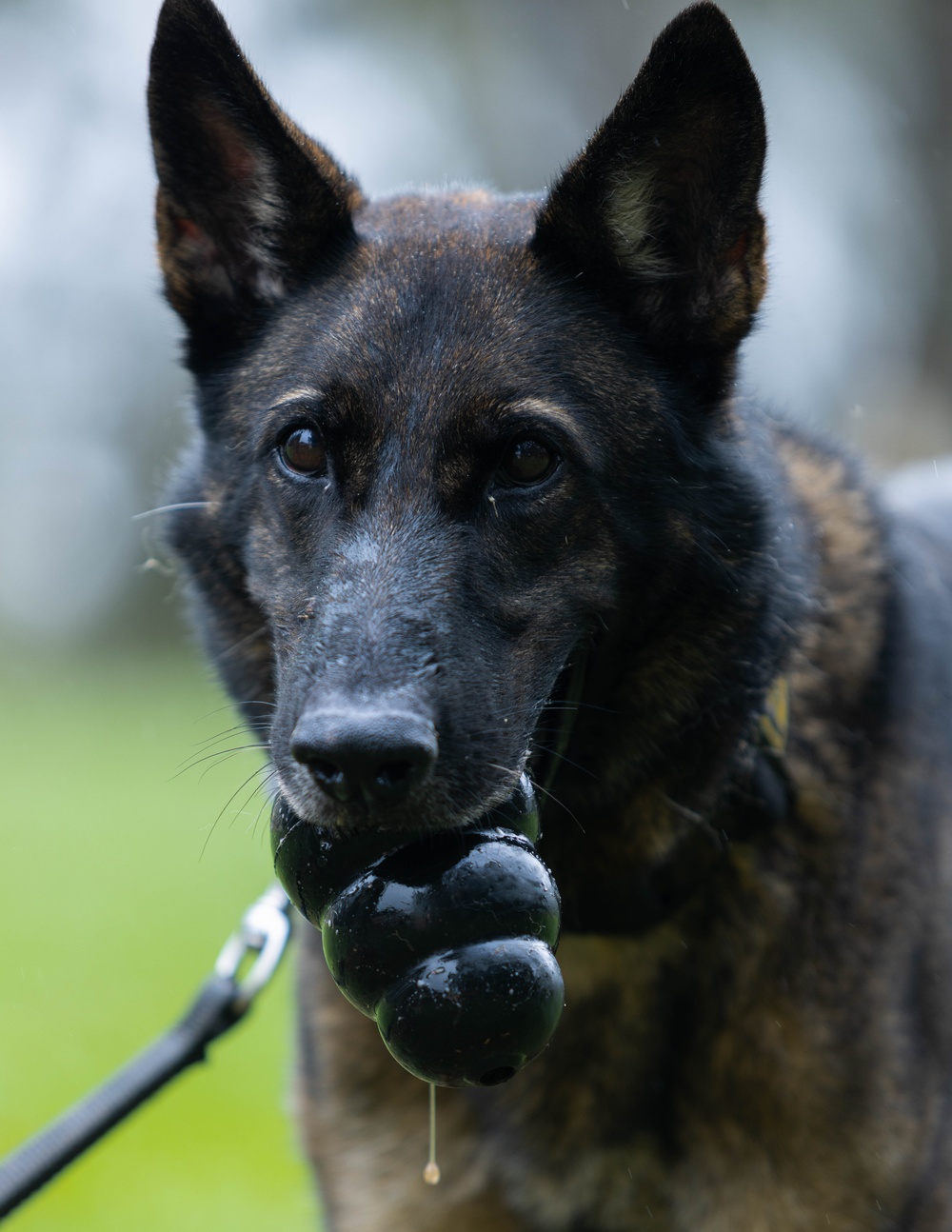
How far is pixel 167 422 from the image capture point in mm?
10258

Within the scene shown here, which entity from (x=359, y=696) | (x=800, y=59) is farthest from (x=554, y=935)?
(x=800, y=59)

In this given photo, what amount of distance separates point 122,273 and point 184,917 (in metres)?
16.0

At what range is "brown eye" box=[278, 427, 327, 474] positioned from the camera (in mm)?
2406

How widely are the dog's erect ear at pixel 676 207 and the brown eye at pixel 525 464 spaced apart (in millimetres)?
429

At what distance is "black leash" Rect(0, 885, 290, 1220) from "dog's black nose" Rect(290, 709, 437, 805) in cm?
113

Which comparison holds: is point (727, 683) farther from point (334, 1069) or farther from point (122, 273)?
point (122, 273)

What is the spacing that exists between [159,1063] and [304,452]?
4.57ft

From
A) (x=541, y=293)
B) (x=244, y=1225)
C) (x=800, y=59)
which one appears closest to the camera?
(x=541, y=293)

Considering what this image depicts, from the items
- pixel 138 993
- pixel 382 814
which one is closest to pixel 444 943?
pixel 382 814

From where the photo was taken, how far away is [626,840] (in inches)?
106

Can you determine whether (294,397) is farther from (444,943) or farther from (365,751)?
(444,943)

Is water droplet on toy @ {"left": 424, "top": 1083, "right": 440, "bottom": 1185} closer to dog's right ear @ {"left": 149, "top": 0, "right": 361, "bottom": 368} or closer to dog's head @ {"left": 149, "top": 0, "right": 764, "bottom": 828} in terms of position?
dog's head @ {"left": 149, "top": 0, "right": 764, "bottom": 828}

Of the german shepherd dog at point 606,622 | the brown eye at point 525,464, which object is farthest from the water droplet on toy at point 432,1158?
the brown eye at point 525,464

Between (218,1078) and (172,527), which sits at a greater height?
(172,527)
